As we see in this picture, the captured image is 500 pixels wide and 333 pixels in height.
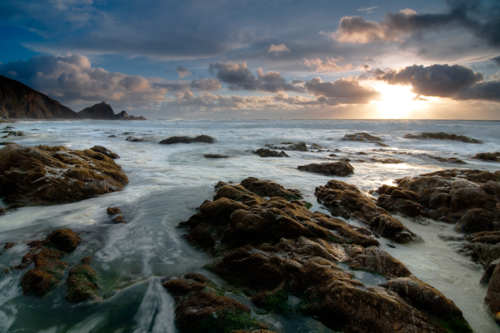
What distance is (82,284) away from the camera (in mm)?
3453

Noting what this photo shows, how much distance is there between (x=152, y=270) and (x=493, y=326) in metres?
4.56

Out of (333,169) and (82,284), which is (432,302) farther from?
(333,169)

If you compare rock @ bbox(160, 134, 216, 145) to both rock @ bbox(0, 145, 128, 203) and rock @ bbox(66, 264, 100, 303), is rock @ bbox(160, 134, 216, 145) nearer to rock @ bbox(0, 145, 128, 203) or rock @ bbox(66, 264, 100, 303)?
rock @ bbox(0, 145, 128, 203)

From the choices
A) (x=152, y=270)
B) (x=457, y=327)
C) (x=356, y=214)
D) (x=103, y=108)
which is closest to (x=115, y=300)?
(x=152, y=270)

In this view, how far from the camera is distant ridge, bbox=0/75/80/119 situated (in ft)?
311

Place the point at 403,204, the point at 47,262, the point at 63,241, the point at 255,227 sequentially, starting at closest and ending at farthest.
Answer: the point at 47,262 < the point at 63,241 < the point at 255,227 < the point at 403,204

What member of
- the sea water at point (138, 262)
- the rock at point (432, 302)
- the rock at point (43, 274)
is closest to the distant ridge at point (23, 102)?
the sea water at point (138, 262)

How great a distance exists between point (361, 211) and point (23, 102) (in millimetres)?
137356

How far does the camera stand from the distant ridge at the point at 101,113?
127 meters

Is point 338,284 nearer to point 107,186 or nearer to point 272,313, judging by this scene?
point 272,313

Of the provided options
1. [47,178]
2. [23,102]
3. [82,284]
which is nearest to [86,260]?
[82,284]

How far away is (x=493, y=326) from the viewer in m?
2.77

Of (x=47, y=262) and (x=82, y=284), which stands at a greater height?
(x=47, y=262)

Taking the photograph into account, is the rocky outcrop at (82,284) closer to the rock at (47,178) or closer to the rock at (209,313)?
the rock at (209,313)
